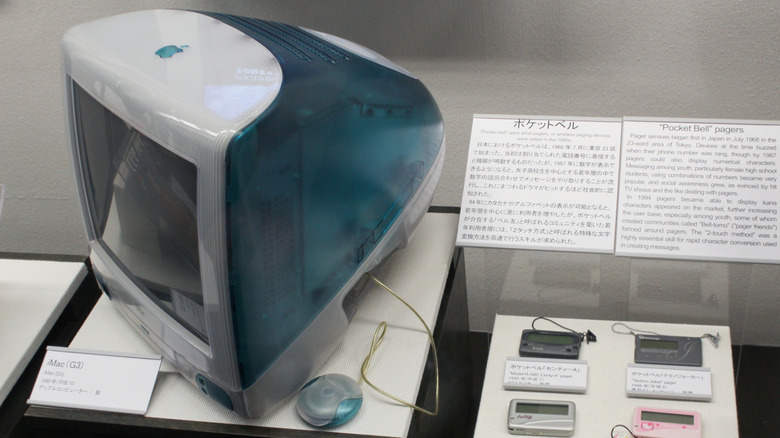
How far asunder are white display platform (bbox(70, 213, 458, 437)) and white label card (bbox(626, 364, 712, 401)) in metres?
0.34

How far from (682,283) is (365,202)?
0.60 metres

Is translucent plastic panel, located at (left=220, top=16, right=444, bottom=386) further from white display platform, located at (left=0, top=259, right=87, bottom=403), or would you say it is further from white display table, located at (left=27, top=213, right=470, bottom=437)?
white display platform, located at (left=0, top=259, right=87, bottom=403)

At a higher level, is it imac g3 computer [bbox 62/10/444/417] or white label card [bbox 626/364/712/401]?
imac g3 computer [bbox 62/10/444/417]

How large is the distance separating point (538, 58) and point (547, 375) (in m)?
0.82

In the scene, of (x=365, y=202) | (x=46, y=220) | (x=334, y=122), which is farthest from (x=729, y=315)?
(x=46, y=220)

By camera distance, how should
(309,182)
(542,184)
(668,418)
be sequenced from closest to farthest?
1. (309,182)
2. (668,418)
3. (542,184)

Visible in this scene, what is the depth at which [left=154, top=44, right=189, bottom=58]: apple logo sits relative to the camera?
1.11 m

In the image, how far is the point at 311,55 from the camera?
1.18 meters

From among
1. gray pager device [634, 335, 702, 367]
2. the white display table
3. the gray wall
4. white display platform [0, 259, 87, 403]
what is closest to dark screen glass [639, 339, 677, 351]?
gray pager device [634, 335, 702, 367]

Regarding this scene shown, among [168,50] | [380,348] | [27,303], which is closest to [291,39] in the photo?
[168,50]

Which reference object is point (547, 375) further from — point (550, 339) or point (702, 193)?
point (702, 193)

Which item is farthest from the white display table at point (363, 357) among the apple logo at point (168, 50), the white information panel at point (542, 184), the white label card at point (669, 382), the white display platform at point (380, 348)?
the apple logo at point (168, 50)

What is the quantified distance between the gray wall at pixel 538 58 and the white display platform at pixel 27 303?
0.73 m

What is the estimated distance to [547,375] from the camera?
130cm
